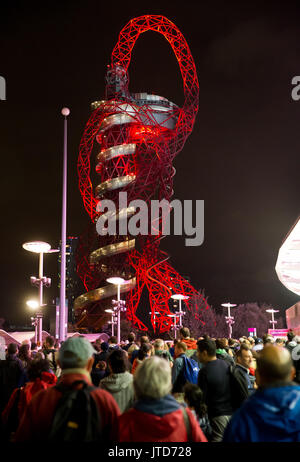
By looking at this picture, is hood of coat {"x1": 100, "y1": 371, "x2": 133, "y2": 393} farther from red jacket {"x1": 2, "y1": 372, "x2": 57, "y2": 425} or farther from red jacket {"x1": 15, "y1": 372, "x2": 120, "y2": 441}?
red jacket {"x1": 15, "y1": 372, "x2": 120, "y2": 441}

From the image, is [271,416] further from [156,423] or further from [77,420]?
[77,420]

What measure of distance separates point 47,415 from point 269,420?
149 centimetres

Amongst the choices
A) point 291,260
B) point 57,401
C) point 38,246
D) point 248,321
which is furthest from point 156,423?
point 248,321

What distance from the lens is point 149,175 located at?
49.8 meters

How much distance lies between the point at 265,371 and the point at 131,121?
47.9 metres

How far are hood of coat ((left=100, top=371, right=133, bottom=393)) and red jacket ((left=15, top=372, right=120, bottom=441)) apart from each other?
1.77 metres

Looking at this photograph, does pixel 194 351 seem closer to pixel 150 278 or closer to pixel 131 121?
pixel 150 278

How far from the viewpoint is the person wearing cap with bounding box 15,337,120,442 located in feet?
10.5

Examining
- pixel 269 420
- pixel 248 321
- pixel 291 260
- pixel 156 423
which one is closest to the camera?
pixel 269 420

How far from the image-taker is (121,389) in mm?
5074

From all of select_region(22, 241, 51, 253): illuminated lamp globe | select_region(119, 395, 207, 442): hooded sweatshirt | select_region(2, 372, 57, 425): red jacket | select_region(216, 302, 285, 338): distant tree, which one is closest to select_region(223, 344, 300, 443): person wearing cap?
select_region(119, 395, 207, 442): hooded sweatshirt

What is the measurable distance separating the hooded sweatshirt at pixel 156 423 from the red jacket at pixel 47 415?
0.30ft

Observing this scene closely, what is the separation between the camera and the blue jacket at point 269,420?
3055 millimetres

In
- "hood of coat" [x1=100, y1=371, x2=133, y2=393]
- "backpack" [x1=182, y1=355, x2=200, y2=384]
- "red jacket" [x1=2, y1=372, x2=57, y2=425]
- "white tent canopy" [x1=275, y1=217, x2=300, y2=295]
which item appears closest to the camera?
"hood of coat" [x1=100, y1=371, x2=133, y2=393]
